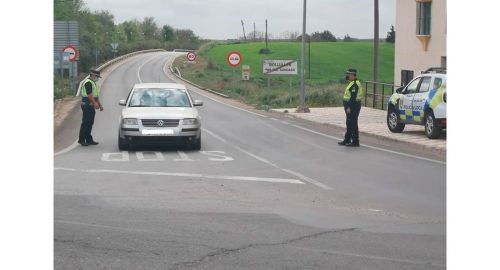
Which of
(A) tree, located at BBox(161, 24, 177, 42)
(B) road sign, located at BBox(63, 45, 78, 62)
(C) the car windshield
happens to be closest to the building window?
(B) road sign, located at BBox(63, 45, 78, 62)

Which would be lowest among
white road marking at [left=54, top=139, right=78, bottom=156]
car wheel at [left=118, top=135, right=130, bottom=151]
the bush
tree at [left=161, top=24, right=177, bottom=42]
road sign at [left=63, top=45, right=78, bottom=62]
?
white road marking at [left=54, top=139, right=78, bottom=156]

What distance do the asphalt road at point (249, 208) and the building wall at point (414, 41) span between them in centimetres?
2172

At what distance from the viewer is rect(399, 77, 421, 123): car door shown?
78.0ft

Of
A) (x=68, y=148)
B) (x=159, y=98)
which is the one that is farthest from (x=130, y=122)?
(x=68, y=148)

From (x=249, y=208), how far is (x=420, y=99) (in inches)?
517

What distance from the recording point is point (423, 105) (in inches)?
903

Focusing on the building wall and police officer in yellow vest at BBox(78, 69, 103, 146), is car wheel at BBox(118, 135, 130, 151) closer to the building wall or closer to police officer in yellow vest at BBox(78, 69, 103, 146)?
police officer in yellow vest at BBox(78, 69, 103, 146)

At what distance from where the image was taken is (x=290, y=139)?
76.5 ft

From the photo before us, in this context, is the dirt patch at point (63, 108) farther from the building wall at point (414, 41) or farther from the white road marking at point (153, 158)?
the building wall at point (414, 41)

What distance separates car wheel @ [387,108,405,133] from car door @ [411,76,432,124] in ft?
2.91
